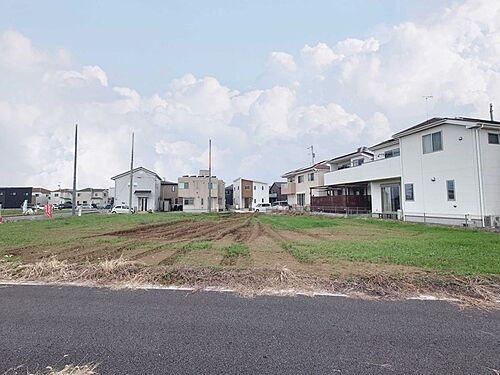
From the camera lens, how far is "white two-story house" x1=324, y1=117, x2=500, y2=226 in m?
14.9

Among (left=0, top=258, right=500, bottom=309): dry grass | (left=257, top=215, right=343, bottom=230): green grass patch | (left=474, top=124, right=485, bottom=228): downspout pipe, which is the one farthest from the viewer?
(left=257, top=215, right=343, bottom=230): green grass patch

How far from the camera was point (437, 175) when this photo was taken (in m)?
17.1

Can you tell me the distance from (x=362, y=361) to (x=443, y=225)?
1639 centimetres

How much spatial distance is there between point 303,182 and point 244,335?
116ft

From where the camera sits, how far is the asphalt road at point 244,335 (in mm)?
2742

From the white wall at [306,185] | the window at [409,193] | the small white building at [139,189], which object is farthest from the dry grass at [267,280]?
the small white building at [139,189]

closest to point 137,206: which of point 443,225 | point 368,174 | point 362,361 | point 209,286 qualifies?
point 368,174

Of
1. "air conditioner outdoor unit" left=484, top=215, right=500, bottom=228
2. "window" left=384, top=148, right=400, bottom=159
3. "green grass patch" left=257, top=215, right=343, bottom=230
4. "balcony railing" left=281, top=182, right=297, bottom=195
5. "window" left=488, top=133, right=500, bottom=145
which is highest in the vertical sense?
"window" left=384, top=148, right=400, bottom=159

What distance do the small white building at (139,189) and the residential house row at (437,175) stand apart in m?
31.8

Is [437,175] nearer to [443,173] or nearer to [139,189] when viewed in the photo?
[443,173]

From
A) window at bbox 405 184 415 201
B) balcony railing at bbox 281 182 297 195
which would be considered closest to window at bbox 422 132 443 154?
window at bbox 405 184 415 201

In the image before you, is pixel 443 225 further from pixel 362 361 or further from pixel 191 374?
pixel 191 374

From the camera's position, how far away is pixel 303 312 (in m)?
4.01

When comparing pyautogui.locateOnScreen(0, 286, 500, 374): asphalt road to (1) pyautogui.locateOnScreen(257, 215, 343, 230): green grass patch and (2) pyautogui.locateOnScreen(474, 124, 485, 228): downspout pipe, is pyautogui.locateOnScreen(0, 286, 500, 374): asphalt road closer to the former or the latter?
(1) pyautogui.locateOnScreen(257, 215, 343, 230): green grass patch
